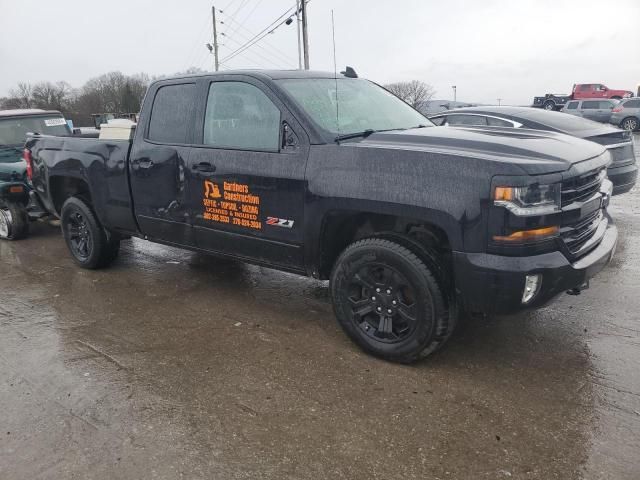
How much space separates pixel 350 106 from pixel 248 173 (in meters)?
0.97

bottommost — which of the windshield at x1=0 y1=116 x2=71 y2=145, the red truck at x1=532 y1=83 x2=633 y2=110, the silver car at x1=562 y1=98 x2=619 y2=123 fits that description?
the windshield at x1=0 y1=116 x2=71 y2=145

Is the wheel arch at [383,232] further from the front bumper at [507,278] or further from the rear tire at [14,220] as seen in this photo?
the rear tire at [14,220]

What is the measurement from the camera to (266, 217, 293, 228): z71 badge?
3758 millimetres

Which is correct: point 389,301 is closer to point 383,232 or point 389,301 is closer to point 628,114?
point 383,232

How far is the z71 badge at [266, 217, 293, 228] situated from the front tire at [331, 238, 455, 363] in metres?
0.46

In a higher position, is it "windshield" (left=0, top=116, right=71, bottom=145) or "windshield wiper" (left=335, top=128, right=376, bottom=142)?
"windshield" (left=0, top=116, right=71, bottom=145)

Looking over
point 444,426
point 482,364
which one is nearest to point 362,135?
point 482,364

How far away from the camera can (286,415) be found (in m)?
2.96

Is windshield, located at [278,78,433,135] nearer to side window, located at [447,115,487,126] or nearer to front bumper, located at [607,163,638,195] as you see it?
front bumper, located at [607,163,638,195]

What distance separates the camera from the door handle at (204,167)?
412 cm

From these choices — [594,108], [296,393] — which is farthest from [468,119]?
[594,108]

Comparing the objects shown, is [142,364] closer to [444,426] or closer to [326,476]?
[326,476]

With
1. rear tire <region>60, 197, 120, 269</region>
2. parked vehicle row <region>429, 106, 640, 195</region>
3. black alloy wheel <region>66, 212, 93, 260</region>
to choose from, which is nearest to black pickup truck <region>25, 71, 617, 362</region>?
rear tire <region>60, 197, 120, 269</region>

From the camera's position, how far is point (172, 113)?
4566 millimetres
